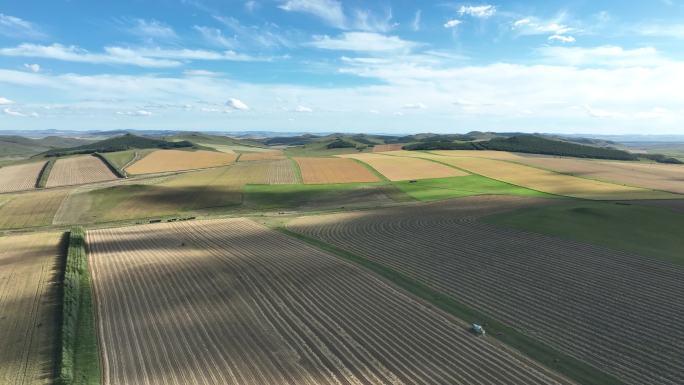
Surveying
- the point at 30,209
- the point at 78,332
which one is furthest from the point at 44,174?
the point at 78,332

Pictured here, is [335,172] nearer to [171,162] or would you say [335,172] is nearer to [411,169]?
[411,169]

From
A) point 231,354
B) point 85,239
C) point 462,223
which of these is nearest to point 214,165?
point 85,239

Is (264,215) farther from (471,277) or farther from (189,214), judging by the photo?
(471,277)

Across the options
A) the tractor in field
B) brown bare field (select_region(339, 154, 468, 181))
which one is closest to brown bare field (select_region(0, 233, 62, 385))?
the tractor in field

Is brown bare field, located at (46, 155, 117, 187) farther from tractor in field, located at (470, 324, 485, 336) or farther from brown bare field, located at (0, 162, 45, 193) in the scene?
tractor in field, located at (470, 324, 485, 336)

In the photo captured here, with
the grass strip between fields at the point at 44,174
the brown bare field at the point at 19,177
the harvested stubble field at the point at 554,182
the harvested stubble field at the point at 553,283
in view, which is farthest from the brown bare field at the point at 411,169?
the brown bare field at the point at 19,177

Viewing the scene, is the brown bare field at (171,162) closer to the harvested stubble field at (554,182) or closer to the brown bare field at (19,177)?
the brown bare field at (19,177)
